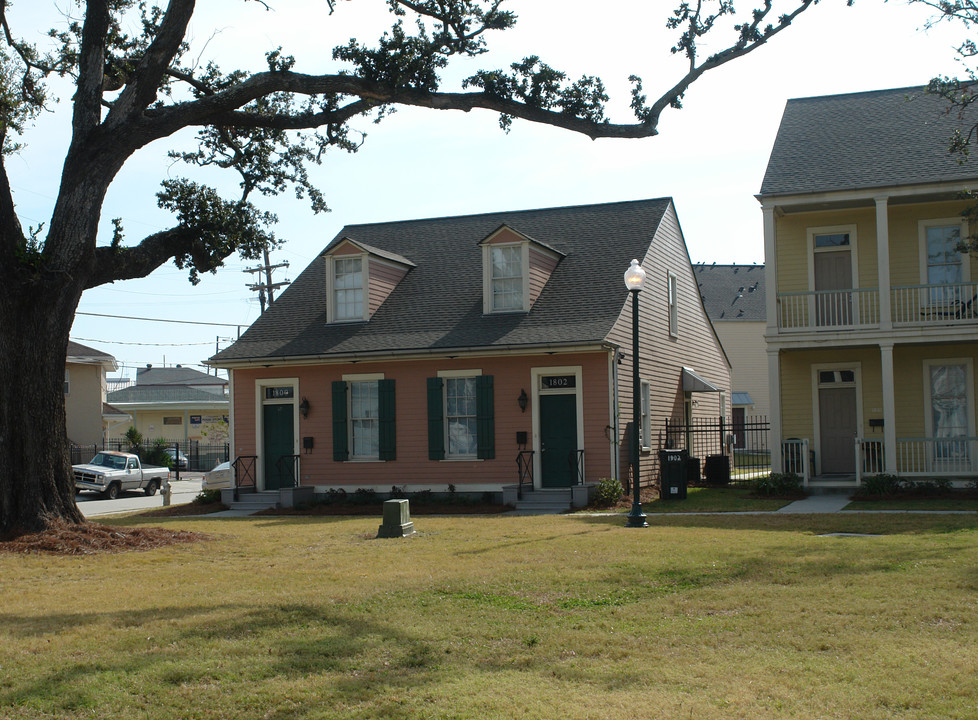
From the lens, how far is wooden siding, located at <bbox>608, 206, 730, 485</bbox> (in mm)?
20859

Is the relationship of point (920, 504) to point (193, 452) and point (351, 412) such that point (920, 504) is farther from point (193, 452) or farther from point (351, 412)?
point (193, 452)

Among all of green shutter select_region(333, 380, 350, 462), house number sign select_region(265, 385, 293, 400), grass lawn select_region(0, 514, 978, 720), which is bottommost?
grass lawn select_region(0, 514, 978, 720)

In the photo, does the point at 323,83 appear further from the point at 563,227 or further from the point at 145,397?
the point at 145,397

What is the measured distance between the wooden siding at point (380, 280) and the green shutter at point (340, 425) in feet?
7.28

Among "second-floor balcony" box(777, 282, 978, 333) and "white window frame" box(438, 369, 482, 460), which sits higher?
"second-floor balcony" box(777, 282, 978, 333)

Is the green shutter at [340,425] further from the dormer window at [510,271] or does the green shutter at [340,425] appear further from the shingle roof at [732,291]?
the shingle roof at [732,291]

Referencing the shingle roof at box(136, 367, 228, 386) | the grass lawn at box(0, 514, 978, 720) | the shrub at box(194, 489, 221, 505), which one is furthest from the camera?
the shingle roof at box(136, 367, 228, 386)

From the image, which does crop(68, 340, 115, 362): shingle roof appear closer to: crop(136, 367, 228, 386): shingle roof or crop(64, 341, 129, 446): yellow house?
crop(64, 341, 129, 446): yellow house

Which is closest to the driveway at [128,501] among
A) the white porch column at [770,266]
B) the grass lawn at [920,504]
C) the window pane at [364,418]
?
the window pane at [364,418]

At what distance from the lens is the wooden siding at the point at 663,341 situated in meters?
20.9

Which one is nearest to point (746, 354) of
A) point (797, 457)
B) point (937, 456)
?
point (797, 457)

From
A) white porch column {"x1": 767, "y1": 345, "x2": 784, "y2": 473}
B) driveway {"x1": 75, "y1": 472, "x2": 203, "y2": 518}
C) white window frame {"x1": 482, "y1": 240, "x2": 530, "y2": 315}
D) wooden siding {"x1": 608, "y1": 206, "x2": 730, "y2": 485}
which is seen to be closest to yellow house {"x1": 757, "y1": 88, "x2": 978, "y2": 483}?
white porch column {"x1": 767, "y1": 345, "x2": 784, "y2": 473}

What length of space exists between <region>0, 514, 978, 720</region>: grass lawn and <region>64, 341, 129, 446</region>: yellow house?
111 feet

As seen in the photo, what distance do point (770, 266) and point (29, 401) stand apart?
14513 mm
